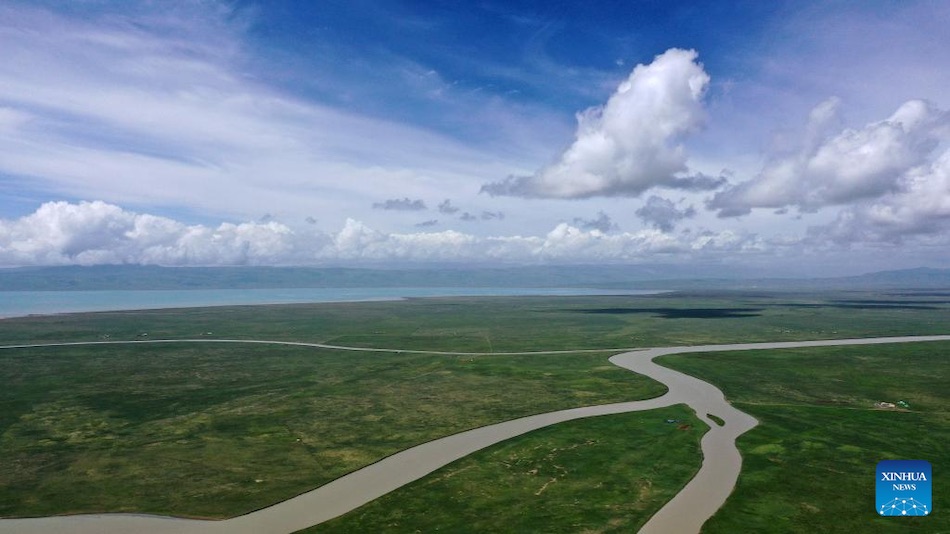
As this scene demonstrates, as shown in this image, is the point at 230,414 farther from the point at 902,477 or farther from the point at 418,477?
the point at 902,477

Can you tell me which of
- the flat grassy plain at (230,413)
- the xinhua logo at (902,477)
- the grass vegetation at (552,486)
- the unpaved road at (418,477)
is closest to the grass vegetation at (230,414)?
the flat grassy plain at (230,413)

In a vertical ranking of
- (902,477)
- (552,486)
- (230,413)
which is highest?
(902,477)

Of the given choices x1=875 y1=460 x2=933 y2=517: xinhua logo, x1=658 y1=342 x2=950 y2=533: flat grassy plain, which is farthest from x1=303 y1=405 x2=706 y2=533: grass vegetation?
x1=875 y1=460 x2=933 y2=517: xinhua logo

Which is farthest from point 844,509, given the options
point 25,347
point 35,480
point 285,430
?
point 25,347

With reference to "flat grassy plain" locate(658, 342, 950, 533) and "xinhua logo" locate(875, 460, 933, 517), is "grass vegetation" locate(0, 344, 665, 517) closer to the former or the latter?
"flat grassy plain" locate(658, 342, 950, 533)

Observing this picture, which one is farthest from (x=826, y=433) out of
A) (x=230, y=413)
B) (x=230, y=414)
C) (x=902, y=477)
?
(x=230, y=413)

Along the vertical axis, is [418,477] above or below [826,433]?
below
